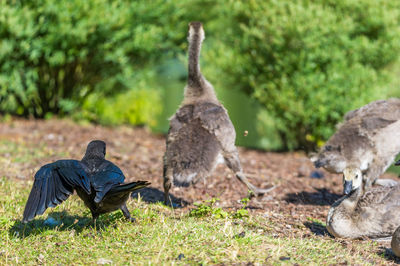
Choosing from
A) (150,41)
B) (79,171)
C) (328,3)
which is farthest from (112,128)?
(79,171)

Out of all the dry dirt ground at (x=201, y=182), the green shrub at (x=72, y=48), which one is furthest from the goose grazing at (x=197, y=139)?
the green shrub at (x=72, y=48)

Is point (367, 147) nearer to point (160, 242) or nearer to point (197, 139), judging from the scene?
point (197, 139)

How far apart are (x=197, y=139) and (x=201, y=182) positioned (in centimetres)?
163

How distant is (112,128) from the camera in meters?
13.4

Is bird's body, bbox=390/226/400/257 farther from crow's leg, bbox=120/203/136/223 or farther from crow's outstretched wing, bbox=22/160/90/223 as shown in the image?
crow's outstretched wing, bbox=22/160/90/223

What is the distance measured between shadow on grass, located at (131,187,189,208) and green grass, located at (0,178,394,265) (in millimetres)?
621

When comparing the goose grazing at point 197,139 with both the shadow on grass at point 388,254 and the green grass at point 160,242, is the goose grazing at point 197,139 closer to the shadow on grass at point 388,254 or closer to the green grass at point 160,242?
the green grass at point 160,242

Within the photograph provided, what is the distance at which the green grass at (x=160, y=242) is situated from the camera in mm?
4509

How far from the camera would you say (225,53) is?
1184cm

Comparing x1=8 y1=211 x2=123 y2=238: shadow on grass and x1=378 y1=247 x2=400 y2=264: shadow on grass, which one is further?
x1=8 y1=211 x2=123 y2=238: shadow on grass

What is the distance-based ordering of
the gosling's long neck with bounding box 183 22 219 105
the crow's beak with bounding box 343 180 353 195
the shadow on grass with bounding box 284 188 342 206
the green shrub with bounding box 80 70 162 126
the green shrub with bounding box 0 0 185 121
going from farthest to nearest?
the green shrub with bounding box 80 70 162 126 → the green shrub with bounding box 0 0 185 121 → the shadow on grass with bounding box 284 188 342 206 → the gosling's long neck with bounding box 183 22 219 105 → the crow's beak with bounding box 343 180 353 195

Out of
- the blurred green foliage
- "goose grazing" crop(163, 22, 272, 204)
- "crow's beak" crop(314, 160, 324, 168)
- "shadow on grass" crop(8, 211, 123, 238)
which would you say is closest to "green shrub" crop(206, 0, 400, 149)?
the blurred green foliage

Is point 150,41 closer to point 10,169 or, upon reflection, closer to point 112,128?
point 112,128

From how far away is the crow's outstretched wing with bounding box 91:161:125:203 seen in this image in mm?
4816
